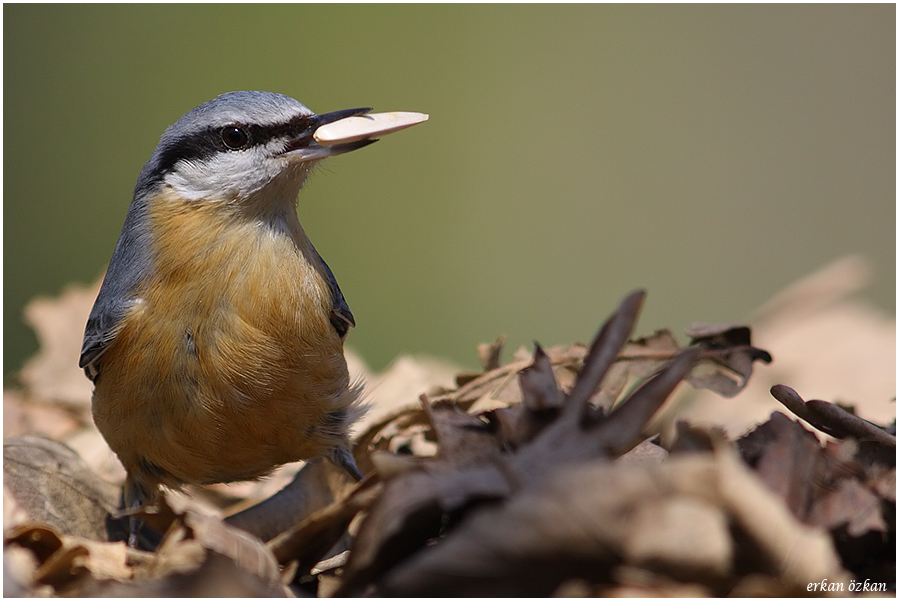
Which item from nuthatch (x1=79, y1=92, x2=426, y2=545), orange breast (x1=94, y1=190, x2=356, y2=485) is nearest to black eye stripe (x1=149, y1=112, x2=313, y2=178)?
nuthatch (x1=79, y1=92, x2=426, y2=545)

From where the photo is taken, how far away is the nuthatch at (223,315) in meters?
3.12

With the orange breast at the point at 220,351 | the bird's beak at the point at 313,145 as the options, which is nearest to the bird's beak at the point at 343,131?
the bird's beak at the point at 313,145

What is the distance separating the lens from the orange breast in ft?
10.2

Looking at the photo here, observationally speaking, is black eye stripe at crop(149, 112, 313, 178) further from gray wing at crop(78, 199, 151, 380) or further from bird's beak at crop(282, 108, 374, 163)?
gray wing at crop(78, 199, 151, 380)

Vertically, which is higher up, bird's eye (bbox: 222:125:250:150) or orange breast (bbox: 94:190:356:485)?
bird's eye (bbox: 222:125:250:150)

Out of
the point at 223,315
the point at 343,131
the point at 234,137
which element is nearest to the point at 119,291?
the point at 223,315

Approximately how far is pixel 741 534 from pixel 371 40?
8.42 meters

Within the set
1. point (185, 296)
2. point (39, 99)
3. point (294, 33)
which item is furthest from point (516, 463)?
point (39, 99)

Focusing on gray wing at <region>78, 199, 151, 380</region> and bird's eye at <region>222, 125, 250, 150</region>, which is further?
bird's eye at <region>222, 125, 250, 150</region>

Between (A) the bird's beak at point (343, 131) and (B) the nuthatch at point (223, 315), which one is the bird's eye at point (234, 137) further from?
(A) the bird's beak at point (343, 131)

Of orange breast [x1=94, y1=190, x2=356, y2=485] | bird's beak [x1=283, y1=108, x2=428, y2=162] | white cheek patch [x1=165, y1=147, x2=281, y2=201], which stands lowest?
orange breast [x1=94, y1=190, x2=356, y2=485]

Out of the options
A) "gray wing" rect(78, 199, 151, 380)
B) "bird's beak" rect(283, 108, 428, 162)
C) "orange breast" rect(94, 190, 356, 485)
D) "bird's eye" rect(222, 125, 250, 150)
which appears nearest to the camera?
"bird's beak" rect(283, 108, 428, 162)

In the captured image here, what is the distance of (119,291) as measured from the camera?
331 cm

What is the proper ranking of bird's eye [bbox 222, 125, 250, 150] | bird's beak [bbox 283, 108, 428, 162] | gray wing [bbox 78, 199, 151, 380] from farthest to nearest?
bird's eye [bbox 222, 125, 250, 150] < gray wing [bbox 78, 199, 151, 380] < bird's beak [bbox 283, 108, 428, 162]
